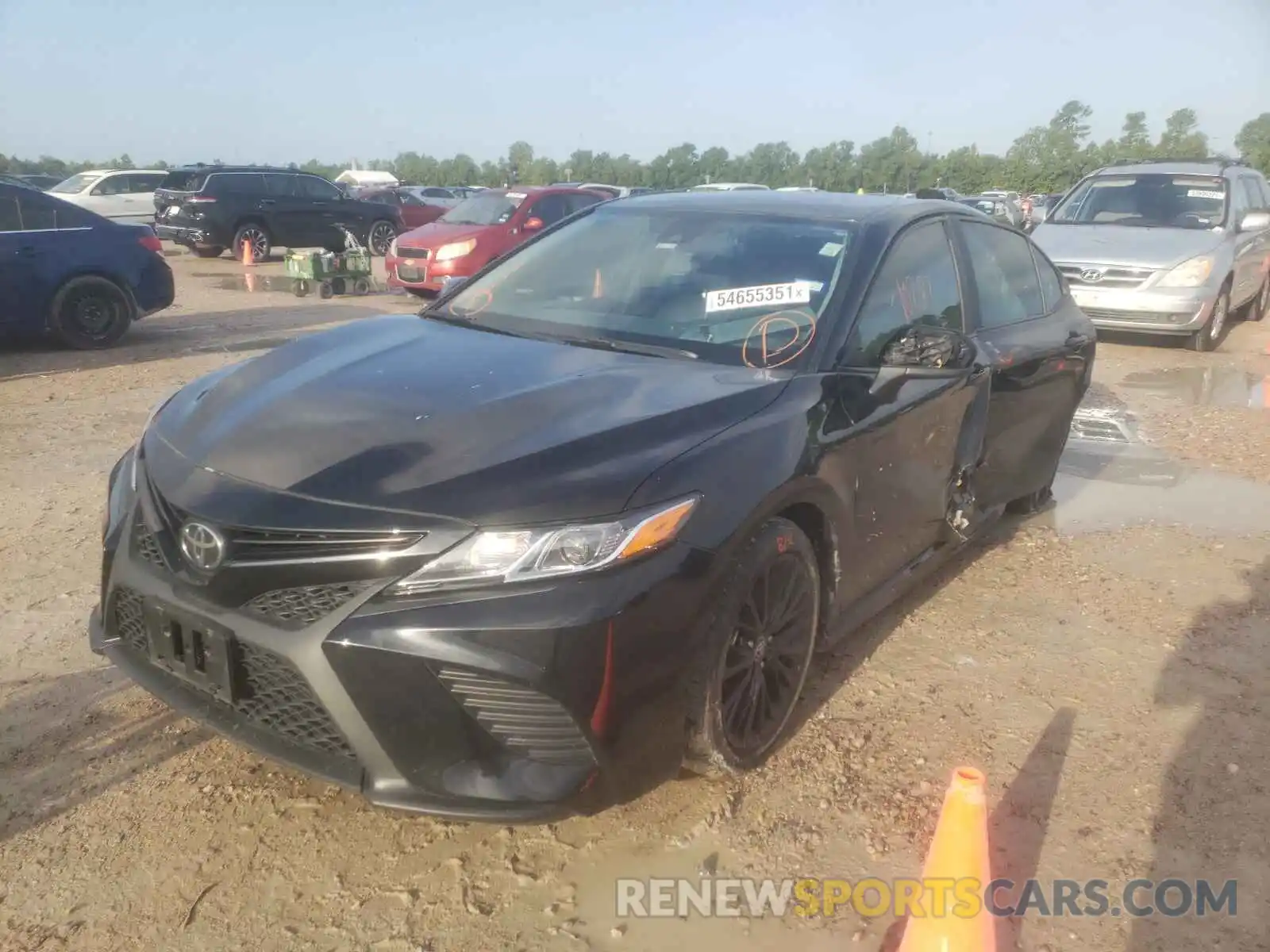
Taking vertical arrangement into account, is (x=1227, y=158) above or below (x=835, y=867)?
above

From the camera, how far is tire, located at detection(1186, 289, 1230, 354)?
1044cm

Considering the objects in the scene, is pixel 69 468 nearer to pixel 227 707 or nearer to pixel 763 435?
pixel 227 707

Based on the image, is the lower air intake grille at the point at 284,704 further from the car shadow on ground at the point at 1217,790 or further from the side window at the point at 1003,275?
the side window at the point at 1003,275

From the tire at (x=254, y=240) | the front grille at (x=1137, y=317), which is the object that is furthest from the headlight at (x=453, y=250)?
the front grille at (x=1137, y=317)

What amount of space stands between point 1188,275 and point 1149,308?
0.47m

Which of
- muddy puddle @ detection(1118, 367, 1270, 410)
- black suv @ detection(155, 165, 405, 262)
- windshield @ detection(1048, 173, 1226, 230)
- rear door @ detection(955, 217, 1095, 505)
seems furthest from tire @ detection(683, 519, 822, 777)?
black suv @ detection(155, 165, 405, 262)

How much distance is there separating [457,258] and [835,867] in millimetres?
11358

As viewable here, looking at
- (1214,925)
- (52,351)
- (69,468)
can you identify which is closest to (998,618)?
(1214,925)

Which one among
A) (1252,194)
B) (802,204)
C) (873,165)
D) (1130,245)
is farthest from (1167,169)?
(873,165)

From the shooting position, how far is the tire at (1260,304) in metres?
13.1

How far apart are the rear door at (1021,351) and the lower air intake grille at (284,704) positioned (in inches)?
110

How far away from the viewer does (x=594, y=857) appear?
8.60ft

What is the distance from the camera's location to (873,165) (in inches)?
2655

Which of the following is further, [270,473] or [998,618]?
[998,618]
